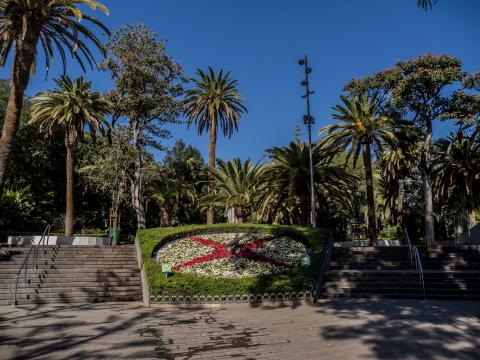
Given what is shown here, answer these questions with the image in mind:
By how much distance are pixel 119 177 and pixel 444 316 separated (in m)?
23.8

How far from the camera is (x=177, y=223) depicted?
43.2 metres

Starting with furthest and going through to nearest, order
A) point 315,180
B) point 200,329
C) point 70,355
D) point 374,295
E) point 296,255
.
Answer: point 315,180, point 296,255, point 374,295, point 200,329, point 70,355

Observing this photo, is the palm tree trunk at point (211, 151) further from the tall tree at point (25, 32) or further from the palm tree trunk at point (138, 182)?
the tall tree at point (25, 32)

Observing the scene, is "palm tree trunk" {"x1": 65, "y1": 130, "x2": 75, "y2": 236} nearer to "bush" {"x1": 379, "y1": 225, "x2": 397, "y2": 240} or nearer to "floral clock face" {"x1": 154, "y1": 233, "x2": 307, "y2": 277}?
"floral clock face" {"x1": 154, "y1": 233, "x2": 307, "y2": 277}

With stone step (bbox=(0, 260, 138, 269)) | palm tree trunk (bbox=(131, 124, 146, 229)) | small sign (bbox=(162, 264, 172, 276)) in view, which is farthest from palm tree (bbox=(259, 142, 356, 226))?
small sign (bbox=(162, 264, 172, 276))

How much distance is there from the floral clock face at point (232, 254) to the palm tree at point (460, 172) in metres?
16.8

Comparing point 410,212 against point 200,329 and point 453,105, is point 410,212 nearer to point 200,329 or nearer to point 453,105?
point 453,105

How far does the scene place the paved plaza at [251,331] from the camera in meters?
7.49

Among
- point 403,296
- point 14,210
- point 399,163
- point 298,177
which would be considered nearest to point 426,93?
point 399,163

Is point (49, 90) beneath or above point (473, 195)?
above

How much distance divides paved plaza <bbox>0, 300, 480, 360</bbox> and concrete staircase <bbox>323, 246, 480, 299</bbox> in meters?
1.16

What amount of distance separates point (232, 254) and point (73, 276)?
21.8ft

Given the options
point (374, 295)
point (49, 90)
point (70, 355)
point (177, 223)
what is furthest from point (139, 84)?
point (70, 355)

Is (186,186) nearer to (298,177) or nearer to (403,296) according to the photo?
(298,177)
